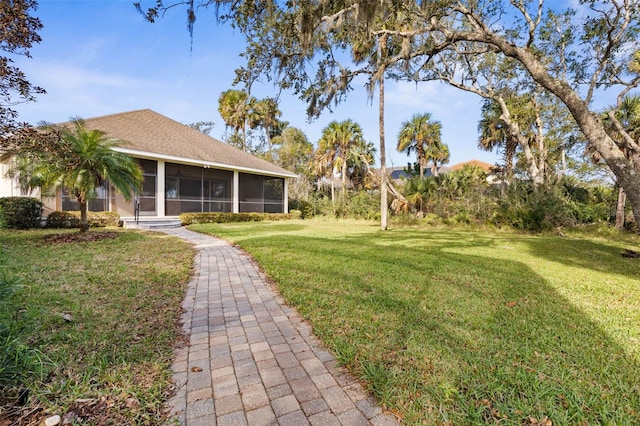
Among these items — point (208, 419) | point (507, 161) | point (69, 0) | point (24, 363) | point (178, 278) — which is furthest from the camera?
point (507, 161)

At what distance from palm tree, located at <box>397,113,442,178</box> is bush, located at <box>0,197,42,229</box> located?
2072 cm

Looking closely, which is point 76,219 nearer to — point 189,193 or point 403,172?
point 189,193

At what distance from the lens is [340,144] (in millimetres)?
22844

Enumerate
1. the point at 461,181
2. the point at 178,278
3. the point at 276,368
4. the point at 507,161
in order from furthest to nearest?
the point at 507,161, the point at 461,181, the point at 178,278, the point at 276,368

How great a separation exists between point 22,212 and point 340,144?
59.8ft

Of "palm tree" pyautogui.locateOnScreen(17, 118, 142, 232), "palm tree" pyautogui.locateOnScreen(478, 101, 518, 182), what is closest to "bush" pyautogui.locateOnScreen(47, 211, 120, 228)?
"palm tree" pyautogui.locateOnScreen(17, 118, 142, 232)

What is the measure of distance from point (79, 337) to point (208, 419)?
5.60 ft

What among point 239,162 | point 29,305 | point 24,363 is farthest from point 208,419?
point 239,162

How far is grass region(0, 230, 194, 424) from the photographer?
179cm

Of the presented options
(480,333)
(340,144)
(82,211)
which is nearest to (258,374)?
(480,333)

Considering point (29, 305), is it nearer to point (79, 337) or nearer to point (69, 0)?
point (79, 337)

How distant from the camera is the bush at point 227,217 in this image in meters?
14.1

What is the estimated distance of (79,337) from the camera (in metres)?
2.55

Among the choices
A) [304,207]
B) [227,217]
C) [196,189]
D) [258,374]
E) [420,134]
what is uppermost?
[420,134]
